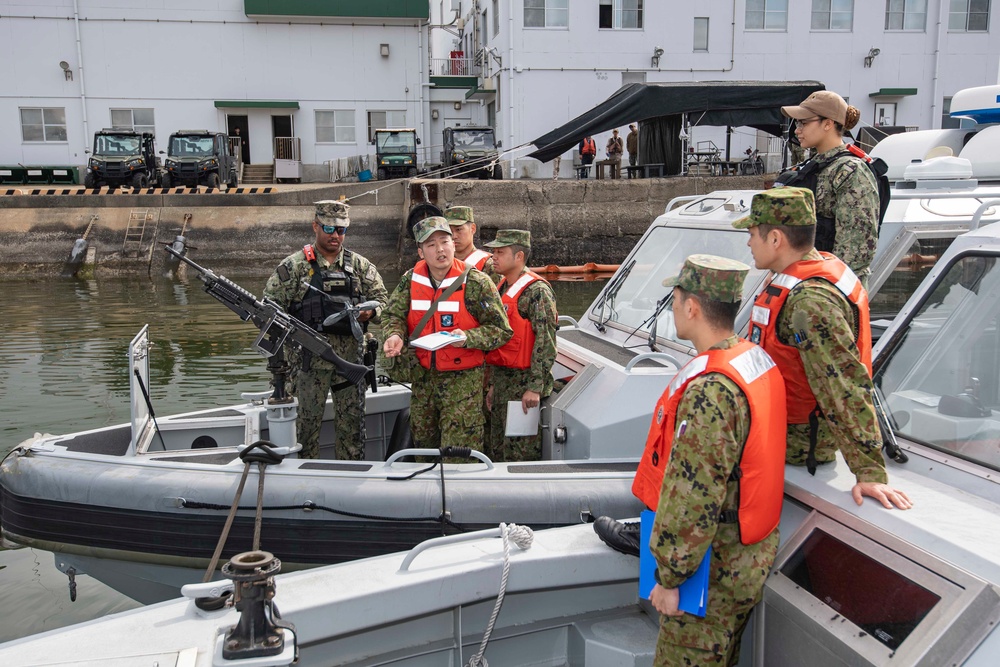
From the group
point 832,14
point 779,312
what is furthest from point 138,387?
point 832,14

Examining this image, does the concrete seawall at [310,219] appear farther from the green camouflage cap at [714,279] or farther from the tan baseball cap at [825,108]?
the green camouflage cap at [714,279]

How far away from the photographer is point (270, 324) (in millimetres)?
4445

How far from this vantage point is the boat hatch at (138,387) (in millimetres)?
4320

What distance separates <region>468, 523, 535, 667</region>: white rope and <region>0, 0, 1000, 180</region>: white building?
25.2 metres

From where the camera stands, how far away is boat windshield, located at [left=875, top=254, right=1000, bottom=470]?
9.02 ft

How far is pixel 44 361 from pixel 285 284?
7788 millimetres

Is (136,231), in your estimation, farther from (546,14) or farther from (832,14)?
(832,14)

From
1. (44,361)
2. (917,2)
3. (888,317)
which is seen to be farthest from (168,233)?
(917,2)

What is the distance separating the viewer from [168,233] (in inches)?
830

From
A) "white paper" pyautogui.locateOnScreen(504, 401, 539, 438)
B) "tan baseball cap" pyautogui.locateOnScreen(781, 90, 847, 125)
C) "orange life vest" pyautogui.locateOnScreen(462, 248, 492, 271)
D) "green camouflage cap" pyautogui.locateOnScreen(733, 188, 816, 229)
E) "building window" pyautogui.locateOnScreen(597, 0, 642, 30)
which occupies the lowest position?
"white paper" pyautogui.locateOnScreen(504, 401, 539, 438)

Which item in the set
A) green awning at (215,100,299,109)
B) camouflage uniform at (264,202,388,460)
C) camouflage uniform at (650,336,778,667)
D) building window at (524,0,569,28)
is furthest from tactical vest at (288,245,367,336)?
green awning at (215,100,299,109)

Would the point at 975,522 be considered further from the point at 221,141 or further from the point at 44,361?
the point at 221,141

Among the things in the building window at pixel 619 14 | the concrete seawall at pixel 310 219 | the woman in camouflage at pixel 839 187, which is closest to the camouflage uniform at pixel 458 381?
the woman in camouflage at pixel 839 187

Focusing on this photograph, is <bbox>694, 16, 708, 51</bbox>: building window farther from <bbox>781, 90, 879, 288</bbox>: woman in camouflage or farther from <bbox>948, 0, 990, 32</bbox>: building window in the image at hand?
<bbox>781, 90, 879, 288</bbox>: woman in camouflage
